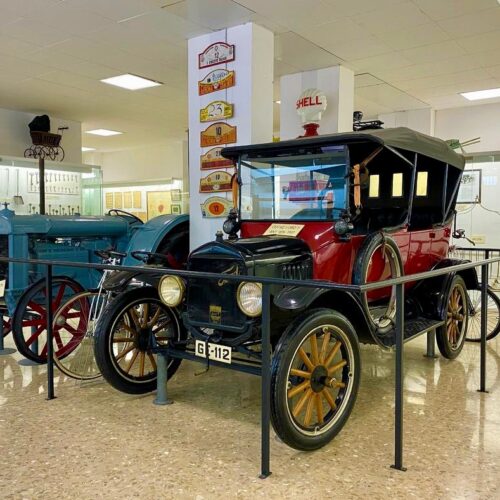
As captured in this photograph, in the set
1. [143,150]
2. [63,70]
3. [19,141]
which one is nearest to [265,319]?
[63,70]

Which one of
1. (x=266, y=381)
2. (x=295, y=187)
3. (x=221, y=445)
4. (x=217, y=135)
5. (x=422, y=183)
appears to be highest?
(x=217, y=135)

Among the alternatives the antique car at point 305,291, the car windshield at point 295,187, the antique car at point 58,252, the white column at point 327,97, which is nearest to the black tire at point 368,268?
the antique car at point 305,291

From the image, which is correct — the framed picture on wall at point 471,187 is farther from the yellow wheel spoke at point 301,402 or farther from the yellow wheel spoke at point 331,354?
the yellow wheel spoke at point 301,402

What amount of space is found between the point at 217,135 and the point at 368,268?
2.44 metres

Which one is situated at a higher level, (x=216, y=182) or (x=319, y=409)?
(x=216, y=182)

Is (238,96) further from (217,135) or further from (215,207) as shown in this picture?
(215,207)

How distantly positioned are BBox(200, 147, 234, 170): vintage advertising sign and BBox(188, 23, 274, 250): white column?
5 centimetres

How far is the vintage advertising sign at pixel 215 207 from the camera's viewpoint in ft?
17.0

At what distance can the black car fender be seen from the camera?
2700 mm

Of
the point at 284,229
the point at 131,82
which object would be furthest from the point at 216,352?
the point at 131,82

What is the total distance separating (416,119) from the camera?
863 centimetres

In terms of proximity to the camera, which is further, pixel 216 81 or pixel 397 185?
pixel 216 81

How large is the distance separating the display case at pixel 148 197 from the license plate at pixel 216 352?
9.92m

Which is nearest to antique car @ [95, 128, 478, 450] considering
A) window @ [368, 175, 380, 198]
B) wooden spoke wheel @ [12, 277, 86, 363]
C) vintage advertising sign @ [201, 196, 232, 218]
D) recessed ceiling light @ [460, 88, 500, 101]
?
window @ [368, 175, 380, 198]
